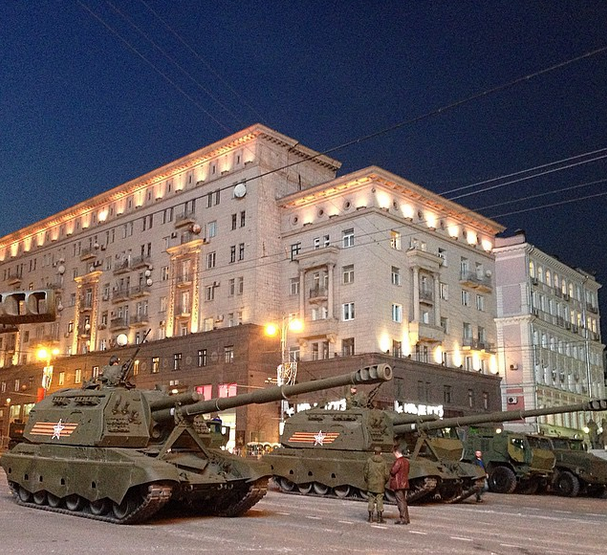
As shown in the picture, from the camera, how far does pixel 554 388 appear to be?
56594 millimetres

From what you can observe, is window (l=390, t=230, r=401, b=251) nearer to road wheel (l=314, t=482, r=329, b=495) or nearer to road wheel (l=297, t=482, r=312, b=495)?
road wheel (l=297, t=482, r=312, b=495)

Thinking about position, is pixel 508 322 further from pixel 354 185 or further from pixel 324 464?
pixel 324 464

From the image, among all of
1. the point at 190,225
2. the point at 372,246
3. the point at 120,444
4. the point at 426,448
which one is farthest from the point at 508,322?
the point at 120,444

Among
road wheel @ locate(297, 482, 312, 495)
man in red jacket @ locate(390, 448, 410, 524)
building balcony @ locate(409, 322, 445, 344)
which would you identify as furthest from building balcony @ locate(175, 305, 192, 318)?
man in red jacket @ locate(390, 448, 410, 524)

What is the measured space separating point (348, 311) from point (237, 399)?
107ft

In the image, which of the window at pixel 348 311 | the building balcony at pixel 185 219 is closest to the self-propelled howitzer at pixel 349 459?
the window at pixel 348 311

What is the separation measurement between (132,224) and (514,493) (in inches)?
1601

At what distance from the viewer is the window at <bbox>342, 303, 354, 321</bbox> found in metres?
47.3

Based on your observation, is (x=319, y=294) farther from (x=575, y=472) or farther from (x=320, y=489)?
(x=320, y=489)

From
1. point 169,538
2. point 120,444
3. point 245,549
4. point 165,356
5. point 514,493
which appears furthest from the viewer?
point 165,356

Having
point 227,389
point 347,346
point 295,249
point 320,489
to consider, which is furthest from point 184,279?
point 320,489

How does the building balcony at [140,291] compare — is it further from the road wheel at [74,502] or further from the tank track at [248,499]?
the tank track at [248,499]

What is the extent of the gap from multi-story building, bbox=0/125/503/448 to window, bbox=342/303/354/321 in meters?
0.09

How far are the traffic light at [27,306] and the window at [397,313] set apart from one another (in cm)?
3958
